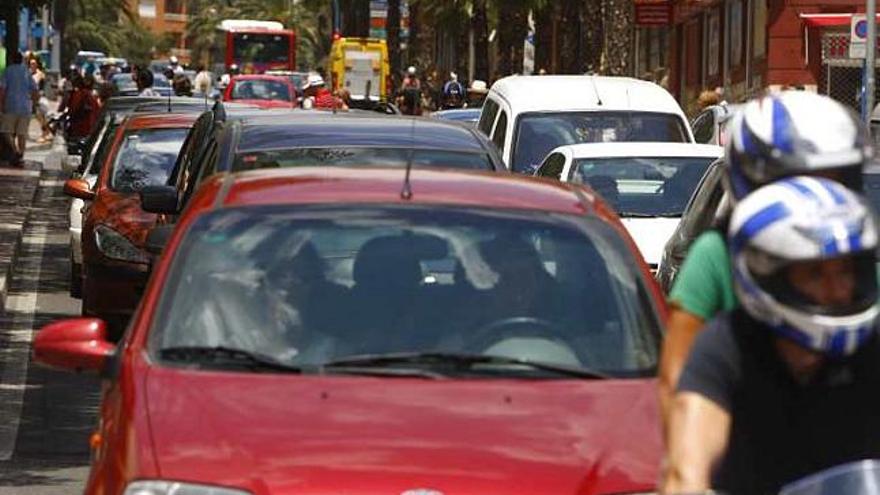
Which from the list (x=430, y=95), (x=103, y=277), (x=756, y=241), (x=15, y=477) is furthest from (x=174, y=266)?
(x=430, y=95)

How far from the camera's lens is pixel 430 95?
63.6m

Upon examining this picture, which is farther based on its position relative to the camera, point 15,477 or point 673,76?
point 673,76

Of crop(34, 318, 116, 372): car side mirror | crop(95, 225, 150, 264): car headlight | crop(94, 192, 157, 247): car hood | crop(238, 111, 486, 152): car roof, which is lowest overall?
crop(95, 225, 150, 264): car headlight

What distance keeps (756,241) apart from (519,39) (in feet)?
170

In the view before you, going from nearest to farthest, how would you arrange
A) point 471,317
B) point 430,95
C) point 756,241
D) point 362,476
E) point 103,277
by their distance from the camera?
point 756,241
point 362,476
point 471,317
point 103,277
point 430,95

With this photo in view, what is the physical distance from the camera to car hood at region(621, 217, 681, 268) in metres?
16.2

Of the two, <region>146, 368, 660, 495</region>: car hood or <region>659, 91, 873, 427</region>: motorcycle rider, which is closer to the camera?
<region>659, 91, 873, 427</region>: motorcycle rider

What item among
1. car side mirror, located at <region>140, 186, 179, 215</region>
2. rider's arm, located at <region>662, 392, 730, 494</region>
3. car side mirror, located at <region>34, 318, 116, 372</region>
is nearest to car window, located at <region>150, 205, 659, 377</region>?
car side mirror, located at <region>34, 318, 116, 372</region>

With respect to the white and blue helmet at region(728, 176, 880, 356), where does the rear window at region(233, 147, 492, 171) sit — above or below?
below

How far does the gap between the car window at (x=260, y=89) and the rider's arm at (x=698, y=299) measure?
45.4 m

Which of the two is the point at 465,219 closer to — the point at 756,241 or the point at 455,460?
the point at 455,460

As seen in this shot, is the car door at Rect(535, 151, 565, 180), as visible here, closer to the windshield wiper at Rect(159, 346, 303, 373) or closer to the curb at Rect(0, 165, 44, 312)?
the curb at Rect(0, 165, 44, 312)

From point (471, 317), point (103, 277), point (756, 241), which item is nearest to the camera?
point (756, 241)

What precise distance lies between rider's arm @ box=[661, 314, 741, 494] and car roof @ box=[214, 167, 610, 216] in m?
2.88
